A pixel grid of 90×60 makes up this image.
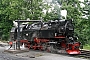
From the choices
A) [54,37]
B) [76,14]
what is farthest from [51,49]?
[76,14]

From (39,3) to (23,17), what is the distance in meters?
2.72

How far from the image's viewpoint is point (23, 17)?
74.8 ft

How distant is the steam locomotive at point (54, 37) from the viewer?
1366 centimetres

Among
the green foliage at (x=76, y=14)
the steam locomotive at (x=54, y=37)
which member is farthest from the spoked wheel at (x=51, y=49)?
the green foliage at (x=76, y=14)

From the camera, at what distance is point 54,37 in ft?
47.1

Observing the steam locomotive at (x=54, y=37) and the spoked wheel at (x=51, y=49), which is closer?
the steam locomotive at (x=54, y=37)

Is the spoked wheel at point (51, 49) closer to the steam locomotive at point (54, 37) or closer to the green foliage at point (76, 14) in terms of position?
the steam locomotive at point (54, 37)

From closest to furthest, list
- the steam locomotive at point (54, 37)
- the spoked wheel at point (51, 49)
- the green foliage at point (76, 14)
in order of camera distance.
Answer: the steam locomotive at point (54, 37) < the spoked wheel at point (51, 49) < the green foliage at point (76, 14)

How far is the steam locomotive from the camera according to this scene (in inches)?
538

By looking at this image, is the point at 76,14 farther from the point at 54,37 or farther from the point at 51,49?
the point at 51,49

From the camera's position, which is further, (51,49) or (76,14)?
(76,14)

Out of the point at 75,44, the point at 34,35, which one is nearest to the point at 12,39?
the point at 34,35

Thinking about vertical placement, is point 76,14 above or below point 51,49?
above

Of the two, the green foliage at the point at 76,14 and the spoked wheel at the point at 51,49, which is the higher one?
the green foliage at the point at 76,14
